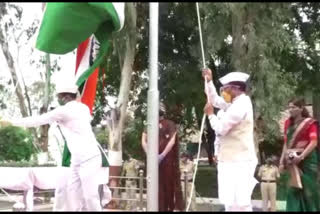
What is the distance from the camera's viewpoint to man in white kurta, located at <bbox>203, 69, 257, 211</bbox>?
4.96 meters

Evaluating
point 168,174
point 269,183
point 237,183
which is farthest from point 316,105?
point 237,183

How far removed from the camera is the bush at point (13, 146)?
510 inches

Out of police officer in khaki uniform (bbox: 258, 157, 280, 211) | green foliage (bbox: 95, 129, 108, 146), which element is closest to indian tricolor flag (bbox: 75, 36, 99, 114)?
police officer in khaki uniform (bbox: 258, 157, 280, 211)

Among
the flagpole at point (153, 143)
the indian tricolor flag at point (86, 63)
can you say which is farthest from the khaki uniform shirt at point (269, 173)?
the indian tricolor flag at point (86, 63)

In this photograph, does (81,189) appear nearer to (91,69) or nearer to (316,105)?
(91,69)

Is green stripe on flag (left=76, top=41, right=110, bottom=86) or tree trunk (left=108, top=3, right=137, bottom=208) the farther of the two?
tree trunk (left=108, top=3, right=137, bottom=208)

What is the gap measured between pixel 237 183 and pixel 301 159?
0.99 meters

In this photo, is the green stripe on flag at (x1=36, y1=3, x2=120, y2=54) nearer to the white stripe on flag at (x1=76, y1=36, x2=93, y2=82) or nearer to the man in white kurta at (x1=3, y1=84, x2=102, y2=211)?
the white stripe on flag at (x1=76, y1=36, x2=93, y2=82)

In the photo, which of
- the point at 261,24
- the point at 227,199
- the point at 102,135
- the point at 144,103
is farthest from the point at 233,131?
the point at 102,135

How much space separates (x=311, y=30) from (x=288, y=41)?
9.73 ft

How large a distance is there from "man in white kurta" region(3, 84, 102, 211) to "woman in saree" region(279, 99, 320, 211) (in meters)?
2.01

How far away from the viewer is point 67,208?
5.29 m

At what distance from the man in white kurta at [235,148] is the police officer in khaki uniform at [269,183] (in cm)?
448

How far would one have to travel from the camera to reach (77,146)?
5121 millimetres
